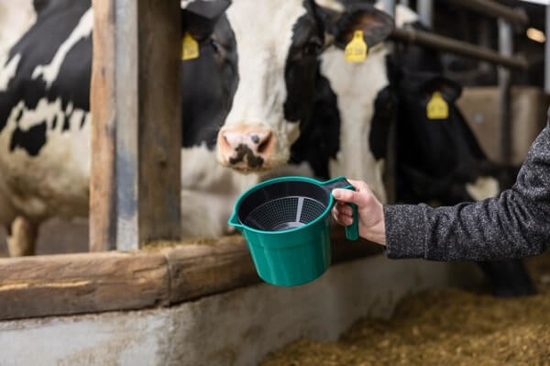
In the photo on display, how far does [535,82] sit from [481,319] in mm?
8907

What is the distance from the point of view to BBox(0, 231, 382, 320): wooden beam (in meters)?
1.71

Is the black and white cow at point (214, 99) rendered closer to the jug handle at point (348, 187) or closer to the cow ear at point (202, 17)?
the cow ear at point (202, 17)

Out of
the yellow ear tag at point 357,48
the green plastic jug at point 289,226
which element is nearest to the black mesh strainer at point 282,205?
the green plastic jug at point 289,226

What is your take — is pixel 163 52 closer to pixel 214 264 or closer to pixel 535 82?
pixel 214 264

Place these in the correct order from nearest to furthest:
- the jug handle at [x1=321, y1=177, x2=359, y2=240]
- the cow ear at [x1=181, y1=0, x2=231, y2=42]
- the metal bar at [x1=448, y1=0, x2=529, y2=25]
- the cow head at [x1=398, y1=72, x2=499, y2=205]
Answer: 1. the jug handle at [x1=321, y1=177, x2=359, y2=240]
2. the cow ear at [x1=181, y1=0, x2=231, y2=42]
3. the cow head at [x1=398, y1=72, x2=499, y2=205]
4. the metal bar at [x1=448, y1=0, x2=529, y2=25]

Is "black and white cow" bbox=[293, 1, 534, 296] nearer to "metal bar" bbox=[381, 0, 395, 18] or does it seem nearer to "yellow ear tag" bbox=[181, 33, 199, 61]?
"metal bar" bbox=[381, 0, 395, 18]

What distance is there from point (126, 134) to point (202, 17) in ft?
3.30

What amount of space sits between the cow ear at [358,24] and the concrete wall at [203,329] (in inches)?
39.7

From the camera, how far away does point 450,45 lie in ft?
12.6

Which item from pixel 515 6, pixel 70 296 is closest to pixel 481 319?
pixel 70 296

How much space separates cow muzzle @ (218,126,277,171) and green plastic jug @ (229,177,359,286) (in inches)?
28.5

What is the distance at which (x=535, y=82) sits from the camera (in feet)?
36.2

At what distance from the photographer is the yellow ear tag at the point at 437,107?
12.2ft

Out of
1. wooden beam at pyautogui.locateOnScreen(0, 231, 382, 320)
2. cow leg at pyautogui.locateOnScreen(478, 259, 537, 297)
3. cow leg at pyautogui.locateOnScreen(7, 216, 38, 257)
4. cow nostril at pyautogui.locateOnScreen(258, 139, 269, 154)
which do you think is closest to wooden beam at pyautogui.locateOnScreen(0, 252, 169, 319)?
wooden beam at pyautogui.locateOnScreen(0, 231, 382, 320)
